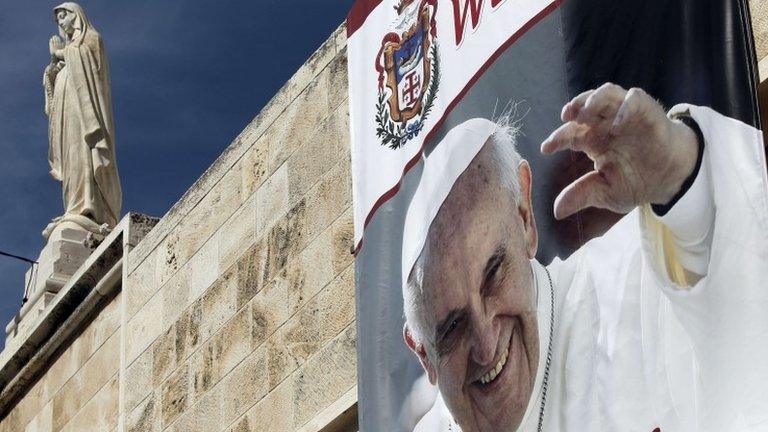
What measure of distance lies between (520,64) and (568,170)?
58 centimetres

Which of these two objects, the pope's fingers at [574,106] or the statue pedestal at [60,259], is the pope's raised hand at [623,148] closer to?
the pope's fingers at [574,106]

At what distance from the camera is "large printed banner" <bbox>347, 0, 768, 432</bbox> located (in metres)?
4.87

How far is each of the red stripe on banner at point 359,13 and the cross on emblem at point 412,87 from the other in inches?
24.2

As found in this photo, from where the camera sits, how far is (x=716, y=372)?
4.69 m

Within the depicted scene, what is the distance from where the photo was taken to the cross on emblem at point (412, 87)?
22.5 ft

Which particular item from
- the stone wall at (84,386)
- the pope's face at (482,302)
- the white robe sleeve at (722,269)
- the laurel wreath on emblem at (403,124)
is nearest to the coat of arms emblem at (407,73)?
the laurel wreath on emblem at (403,124)

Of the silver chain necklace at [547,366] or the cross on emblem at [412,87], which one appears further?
the cross on emblem at [412,87]

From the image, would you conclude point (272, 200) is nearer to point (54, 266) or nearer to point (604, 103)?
point (604, 103)

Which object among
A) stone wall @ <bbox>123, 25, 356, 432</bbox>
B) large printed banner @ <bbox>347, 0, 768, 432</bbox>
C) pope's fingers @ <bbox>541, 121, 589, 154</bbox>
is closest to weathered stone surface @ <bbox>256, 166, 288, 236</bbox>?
stone wall @ <bbox>123, 25, 356, 432</bbox>

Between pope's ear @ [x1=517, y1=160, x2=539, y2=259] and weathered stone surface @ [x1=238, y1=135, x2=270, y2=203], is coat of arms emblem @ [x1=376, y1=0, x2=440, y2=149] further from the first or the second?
weathered stone surface @ [x1=238, y1=135, x2=270, y2=203]

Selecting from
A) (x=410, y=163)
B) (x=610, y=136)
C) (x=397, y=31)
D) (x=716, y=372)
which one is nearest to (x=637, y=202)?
(x=610, y=136)

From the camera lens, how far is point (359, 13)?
7.59 metres

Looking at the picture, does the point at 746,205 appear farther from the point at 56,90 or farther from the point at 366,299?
the point at 56,90

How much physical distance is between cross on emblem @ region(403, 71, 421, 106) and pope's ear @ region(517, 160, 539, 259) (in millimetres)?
969
